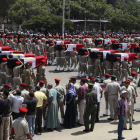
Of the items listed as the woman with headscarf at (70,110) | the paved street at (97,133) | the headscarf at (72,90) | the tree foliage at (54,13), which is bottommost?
the paved street at (97,133)

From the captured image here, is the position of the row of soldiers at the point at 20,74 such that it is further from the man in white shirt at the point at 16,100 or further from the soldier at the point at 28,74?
the man in white shirt at the point at 16,100

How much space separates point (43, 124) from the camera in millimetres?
10797

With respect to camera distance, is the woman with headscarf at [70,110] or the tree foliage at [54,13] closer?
the woman with headscarf at [70,110]

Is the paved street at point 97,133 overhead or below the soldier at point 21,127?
below

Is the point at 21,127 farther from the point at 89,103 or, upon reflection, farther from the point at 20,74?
the point at 20,74

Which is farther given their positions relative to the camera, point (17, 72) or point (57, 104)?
point (17, 72)

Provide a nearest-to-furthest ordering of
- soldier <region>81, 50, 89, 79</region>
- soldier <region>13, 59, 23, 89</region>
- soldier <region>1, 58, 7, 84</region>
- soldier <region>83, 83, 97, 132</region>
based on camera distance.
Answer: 1. soldier <region>83, 83, 97, 132</region>
2. soldier <region>13, 59, 23, 89</region>
3. soldier <region>1, 58, 7, 84</region>
4. soldier <region>81, 50, 89, 79</region>

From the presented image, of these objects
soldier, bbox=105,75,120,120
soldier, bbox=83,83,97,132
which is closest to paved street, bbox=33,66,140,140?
soldier, bbox=83,83,97,132

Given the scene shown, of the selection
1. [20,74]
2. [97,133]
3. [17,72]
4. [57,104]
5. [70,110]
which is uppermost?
[17,72]

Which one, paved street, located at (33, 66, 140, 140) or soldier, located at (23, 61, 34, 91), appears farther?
soldier, located at (23, 61, 34, 91)

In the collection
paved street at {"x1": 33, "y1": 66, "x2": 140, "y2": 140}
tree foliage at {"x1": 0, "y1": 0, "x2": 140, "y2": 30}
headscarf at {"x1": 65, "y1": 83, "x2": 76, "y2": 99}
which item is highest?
tree foliage at {"x1": 0, "y1": 0, "x2": 140, "y2": 30}

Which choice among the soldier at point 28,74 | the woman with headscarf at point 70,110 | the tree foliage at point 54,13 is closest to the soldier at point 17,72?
the soldier at point 28,74

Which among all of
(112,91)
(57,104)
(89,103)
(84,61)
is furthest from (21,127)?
(84,61)

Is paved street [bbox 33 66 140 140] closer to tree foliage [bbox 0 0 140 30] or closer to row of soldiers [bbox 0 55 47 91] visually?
row of soldiers [bbox 0 55 47 91]
